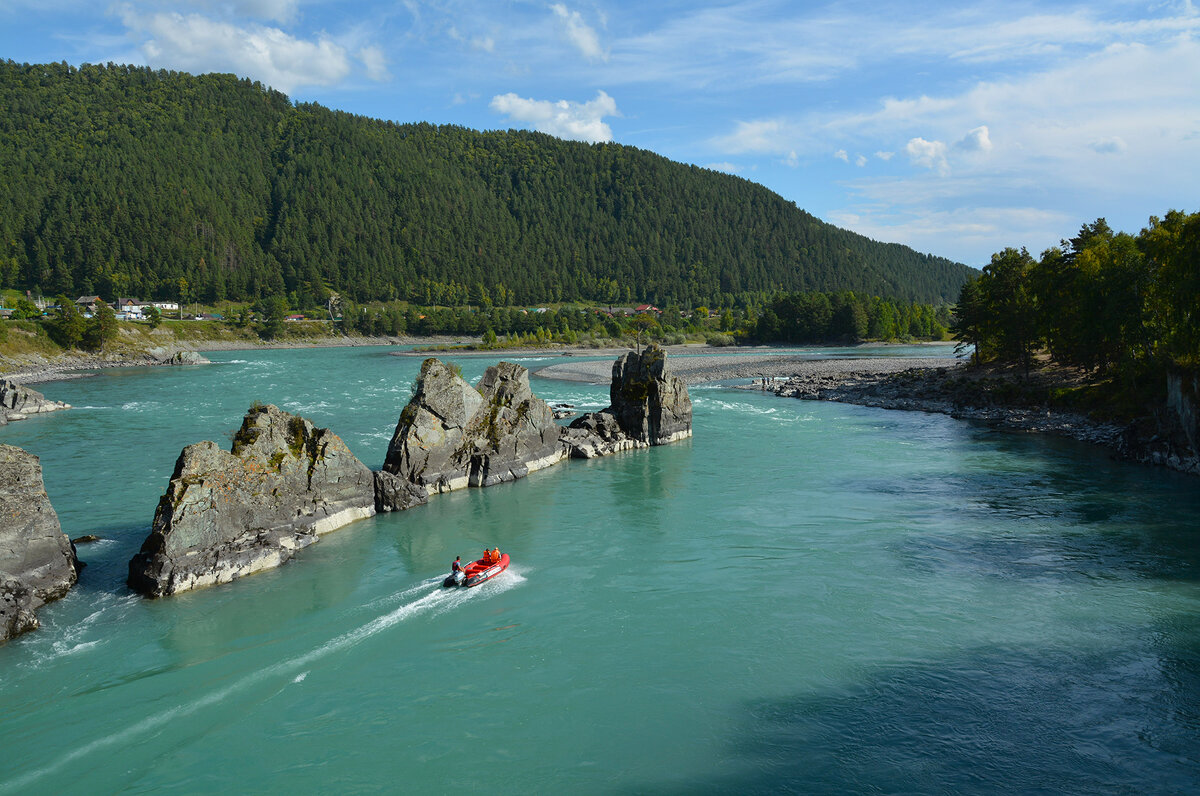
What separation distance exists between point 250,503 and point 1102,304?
62.7 m

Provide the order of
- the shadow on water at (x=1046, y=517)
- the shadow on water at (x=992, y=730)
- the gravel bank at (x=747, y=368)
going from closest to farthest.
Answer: the shadow on water at (x=992, y=730), the shadow on water at (x=1046, y=517), the gravel bank at (x=747, y=368)

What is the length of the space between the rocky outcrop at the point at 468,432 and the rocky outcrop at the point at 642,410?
294 inches

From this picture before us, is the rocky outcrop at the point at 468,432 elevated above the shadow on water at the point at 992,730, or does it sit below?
above

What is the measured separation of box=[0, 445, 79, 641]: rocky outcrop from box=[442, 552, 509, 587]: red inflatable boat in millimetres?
13394

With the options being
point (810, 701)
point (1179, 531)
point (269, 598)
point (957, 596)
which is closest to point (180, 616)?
point (269, 598)

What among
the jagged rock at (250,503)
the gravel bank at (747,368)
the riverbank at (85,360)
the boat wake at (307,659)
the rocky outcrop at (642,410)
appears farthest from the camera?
the gravel bank at (747,368)

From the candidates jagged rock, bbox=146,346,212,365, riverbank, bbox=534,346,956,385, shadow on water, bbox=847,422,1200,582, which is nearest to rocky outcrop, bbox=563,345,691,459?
shadow on water, bbox=847,422,1200,582

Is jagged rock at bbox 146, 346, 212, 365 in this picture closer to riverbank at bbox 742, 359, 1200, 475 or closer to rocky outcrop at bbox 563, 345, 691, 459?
riverbank at bbox 742, 359, 1200, 475

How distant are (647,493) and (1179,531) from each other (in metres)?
24.6

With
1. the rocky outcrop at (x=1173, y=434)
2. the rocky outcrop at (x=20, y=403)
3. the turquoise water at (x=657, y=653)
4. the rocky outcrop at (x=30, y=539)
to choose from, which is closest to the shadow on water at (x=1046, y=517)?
the turquoise water at (x=657, y=653)

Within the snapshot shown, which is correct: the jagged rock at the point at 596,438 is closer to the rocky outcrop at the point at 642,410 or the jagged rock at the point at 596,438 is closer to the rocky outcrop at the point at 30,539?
the rocky outcrop at the point at 642,410

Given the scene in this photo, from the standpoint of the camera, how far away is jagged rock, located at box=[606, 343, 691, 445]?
56.7 m

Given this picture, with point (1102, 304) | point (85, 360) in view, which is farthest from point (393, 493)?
point (85, 360)

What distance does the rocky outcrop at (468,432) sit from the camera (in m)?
39.9
